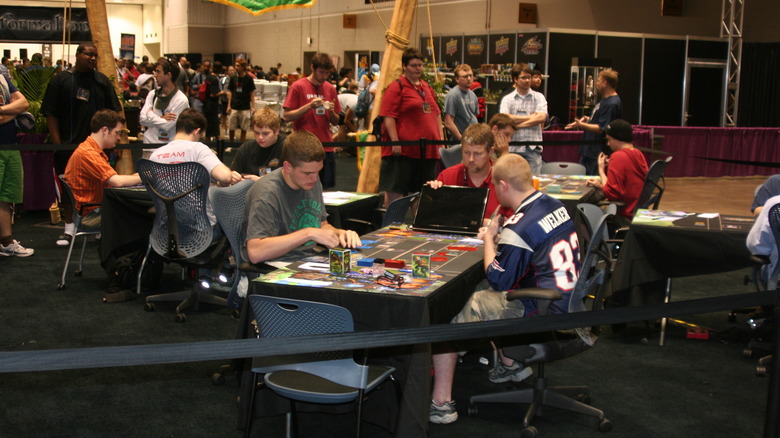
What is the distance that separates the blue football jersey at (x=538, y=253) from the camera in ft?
10.8

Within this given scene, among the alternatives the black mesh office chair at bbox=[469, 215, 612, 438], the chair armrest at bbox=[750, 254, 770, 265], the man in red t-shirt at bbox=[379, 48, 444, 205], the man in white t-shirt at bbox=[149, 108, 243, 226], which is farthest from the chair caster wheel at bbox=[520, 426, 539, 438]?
the man in red t-shirt at bbox=[379, 48, 444, 205]

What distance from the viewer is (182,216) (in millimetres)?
4809

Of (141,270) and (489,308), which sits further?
(141,270)

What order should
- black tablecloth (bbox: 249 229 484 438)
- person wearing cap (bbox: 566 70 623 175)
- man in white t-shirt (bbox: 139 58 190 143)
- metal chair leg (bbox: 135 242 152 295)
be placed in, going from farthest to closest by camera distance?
person wearing cap (bbox: 566 70 623 175)
man in white t-shirt (bbox: 139 58 190 143)
metal chair leg (bbox: 135 242 152 295)
black tablecloth (bbox: 249 229 484 438)

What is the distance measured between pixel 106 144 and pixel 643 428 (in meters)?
3.99

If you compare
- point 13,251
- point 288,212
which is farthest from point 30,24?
point 288,212

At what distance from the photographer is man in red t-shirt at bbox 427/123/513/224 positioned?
4.59 metres

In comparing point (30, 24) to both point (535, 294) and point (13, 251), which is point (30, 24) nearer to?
point (13, 251)

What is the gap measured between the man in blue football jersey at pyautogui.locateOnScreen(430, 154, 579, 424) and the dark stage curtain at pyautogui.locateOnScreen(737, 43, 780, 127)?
13.2 metres

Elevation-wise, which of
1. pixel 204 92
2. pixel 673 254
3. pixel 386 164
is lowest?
pixel 673 254

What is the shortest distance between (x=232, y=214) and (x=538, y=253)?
5.93 ft

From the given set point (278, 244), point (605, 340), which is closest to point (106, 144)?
point (278, 244)

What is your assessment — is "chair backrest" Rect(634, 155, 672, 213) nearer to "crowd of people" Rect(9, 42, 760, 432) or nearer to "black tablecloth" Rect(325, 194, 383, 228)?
"crowd of people" Rect(9, 42, 760, 432)

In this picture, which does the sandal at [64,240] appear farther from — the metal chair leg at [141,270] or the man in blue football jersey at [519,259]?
the man in blue football jersey at [519,259]
